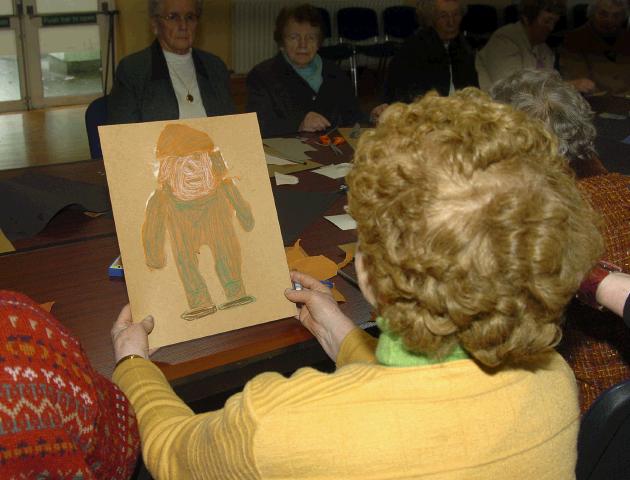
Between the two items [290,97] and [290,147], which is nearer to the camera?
[290,147]

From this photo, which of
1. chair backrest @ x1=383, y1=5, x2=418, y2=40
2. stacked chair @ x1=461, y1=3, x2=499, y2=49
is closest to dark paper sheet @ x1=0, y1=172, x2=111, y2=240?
chair backrest @ x1=383, y1=5, x2=418, y2=40

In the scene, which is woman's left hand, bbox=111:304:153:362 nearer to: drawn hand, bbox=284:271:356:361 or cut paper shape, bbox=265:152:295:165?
drawn hand, bbox=284:271:356:361

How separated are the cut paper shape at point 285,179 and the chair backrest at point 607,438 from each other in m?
1.44

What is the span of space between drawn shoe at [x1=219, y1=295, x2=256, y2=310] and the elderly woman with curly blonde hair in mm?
610

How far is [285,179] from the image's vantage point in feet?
8.11

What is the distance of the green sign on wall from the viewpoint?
7.25 meters

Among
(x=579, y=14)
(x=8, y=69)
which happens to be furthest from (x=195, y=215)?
(x=579, y=14)

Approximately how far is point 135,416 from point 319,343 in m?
0.53

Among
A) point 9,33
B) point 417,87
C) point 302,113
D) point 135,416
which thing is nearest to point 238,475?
point 135,416

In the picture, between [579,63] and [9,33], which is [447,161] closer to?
[579,63]

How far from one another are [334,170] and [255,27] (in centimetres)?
623

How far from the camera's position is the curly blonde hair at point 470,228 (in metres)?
0.81

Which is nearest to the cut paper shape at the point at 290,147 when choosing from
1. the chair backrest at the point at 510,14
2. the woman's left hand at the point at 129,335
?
the woman's left hand at the point at 129,335

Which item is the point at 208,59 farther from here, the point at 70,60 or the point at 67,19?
the point at 70,60
